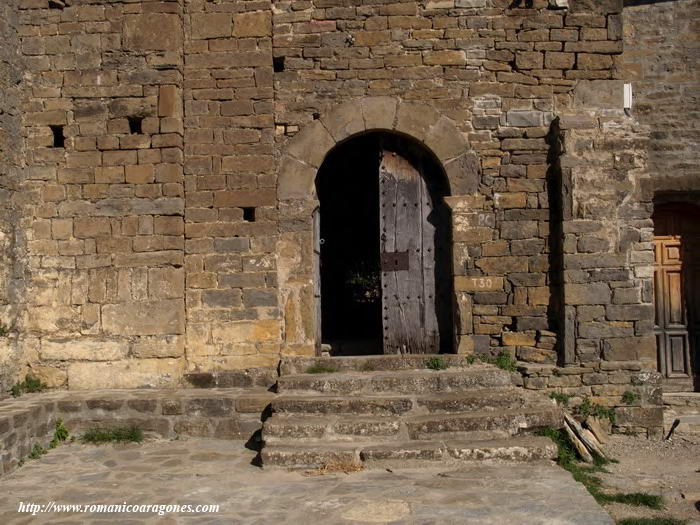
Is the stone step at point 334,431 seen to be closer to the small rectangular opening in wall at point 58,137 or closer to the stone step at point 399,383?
the stone step at point 399,383

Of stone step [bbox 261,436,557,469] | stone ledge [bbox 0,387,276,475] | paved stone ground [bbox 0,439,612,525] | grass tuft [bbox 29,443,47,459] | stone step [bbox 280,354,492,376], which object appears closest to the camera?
paved stone ground [bbox 0,439,612,525]

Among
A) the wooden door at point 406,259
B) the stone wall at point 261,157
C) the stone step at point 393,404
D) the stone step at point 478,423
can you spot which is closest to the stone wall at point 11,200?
Answer: the stone wall at point 261,157

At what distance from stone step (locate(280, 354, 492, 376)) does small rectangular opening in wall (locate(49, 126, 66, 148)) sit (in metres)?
3.15

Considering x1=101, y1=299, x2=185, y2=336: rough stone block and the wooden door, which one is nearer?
x1=101, y1=299, x2=185, y2=336: rough stone block

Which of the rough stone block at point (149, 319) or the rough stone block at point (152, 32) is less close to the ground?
the rough stone block at point (152, 32)

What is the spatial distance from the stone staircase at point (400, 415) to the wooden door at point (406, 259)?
0.56 metres

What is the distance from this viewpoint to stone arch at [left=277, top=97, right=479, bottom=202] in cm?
655

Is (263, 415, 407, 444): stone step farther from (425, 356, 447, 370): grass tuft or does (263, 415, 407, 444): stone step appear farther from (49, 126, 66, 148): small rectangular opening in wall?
(49, 126, 66, 148): small rectangular opening in wall

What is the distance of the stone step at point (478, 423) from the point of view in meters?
5.27

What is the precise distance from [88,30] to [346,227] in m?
5.77

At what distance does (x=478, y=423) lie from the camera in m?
5.30

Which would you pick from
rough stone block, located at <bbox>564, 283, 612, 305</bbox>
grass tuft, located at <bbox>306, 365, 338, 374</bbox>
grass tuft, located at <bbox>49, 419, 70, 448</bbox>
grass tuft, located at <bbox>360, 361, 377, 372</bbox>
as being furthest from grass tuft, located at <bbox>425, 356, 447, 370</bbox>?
grass tuft, located at <bbox>49, 419, 70, 448</bbox>

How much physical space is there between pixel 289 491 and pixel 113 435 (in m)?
2.17

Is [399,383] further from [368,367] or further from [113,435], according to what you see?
[113,435]
